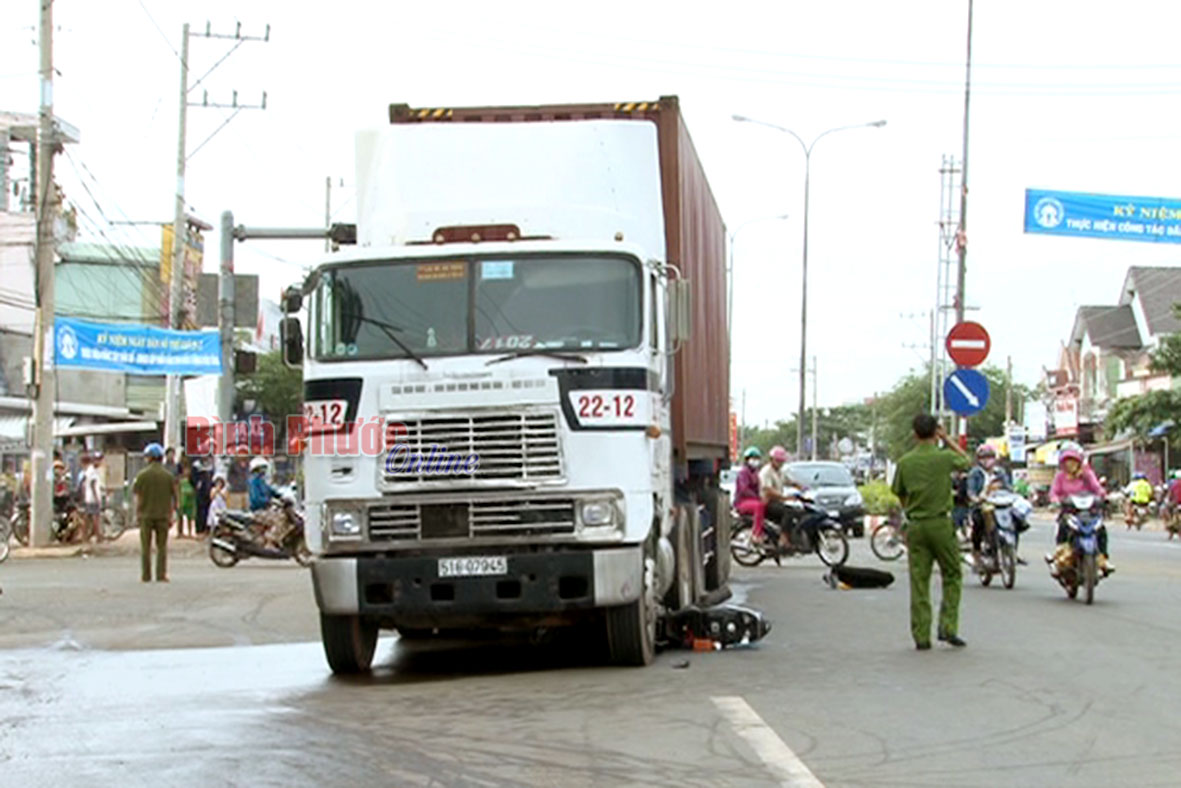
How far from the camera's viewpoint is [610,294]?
10.9 metres

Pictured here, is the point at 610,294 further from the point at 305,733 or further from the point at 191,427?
the point at 191,427

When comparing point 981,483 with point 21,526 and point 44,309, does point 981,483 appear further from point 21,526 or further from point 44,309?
point 21,526

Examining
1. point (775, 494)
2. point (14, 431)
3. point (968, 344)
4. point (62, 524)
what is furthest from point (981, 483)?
point (14, 431)

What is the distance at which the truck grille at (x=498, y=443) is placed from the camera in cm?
1057

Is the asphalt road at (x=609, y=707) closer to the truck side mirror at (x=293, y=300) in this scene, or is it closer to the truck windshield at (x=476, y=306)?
the truck windshield at (x=476, y=306)

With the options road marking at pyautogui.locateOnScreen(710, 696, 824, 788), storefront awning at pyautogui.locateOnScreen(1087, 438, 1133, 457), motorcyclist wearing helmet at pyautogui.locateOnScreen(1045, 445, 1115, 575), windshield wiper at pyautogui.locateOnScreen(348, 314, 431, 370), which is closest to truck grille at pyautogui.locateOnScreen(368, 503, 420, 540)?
windshield wiper at pyautogui.locateOnScreen(348, 314, 431, 370)

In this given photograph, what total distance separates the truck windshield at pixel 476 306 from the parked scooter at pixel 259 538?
13963mm

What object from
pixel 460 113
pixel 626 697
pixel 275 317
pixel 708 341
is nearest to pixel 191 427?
pixel 275 317

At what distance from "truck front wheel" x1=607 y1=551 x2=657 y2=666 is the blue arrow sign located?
1057 cm

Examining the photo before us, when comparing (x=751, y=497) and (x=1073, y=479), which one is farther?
(x=751, y=497)

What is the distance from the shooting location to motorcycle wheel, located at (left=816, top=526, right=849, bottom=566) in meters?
22.6

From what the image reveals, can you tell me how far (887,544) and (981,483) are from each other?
390 centimetres

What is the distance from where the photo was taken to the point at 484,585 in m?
10.6

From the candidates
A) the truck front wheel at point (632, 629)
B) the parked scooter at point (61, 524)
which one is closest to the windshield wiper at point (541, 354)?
the truck front wheel at point (632, 629)
